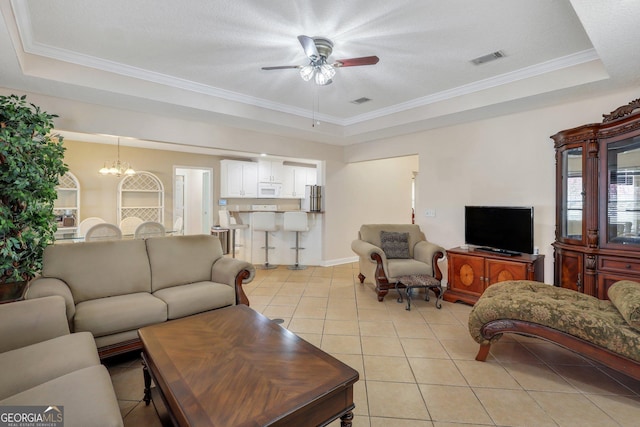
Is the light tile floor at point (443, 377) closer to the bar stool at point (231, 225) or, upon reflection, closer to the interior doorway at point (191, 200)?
the bar stool at point (231, 225)

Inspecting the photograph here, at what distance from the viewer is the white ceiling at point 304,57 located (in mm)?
2248

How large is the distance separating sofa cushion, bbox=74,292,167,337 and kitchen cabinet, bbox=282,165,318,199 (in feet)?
19.7

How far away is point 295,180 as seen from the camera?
8.63m

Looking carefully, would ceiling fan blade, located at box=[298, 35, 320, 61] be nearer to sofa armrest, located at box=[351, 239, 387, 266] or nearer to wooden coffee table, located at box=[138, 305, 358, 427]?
wooden coffee table, located at box=[138, 305, 358, 427]

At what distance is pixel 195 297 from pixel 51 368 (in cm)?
130

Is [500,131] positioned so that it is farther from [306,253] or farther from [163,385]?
[163,385]

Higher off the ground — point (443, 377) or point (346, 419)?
point (346, 419)

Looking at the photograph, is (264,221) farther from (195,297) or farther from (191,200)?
(191,200)

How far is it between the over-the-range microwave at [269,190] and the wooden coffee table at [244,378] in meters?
6.19

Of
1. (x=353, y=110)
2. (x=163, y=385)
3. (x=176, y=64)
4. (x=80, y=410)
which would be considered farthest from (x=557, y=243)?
(x=176, y=64)

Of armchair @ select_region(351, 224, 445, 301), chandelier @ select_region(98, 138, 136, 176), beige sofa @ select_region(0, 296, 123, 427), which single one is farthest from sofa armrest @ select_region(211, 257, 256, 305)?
chandelier @ select_region(98, 138, 136, 176)

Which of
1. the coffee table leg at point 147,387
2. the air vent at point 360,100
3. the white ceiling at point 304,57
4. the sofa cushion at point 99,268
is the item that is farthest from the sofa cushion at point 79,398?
the air vent at point 360,100

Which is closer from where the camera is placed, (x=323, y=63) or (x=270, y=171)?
(x=323, y=63)

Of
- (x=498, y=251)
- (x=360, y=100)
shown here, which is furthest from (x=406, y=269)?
(x=360, y=100)
